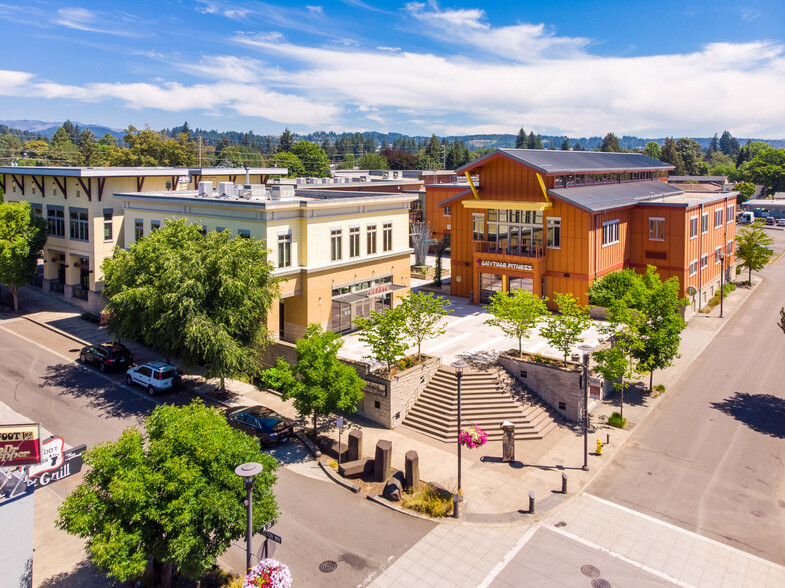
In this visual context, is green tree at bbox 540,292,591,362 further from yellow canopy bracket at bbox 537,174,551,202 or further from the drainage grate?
the drainage grate

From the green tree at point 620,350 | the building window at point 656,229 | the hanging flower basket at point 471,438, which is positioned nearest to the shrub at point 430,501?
the hanging flower basket at point 471,438

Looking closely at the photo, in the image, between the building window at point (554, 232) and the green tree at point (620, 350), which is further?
the building window at point (554, 232)

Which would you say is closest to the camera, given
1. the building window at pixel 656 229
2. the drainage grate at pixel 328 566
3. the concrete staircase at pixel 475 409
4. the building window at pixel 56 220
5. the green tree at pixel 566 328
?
the drainage grate at pixel 328 566

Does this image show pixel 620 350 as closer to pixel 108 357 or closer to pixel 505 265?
pixel 505 265

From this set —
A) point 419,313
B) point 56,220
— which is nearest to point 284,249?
point 419,313

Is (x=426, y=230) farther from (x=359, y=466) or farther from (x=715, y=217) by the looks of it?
(x=359, y=466)

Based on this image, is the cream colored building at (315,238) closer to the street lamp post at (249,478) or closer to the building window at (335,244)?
the building window at (335,244)
